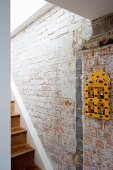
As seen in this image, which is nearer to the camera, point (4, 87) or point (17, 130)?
Answer: point (4, 87)

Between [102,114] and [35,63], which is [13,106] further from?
[102,114]

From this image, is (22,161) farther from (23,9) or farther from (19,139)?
(23,9)

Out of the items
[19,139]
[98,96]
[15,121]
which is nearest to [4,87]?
[98,96]

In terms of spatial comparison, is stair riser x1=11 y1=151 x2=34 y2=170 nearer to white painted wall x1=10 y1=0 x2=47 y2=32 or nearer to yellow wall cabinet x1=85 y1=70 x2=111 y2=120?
yellow wall cabinet x1=85 y1=70 x2=111 y2=120

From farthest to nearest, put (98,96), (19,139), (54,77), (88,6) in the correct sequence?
1. (19,139)
2. (54,77)
3. (98,96)
4. (88,6)

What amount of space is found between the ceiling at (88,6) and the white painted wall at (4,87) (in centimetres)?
74

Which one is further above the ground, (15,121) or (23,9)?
(23,9)

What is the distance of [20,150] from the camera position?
7.47 feet

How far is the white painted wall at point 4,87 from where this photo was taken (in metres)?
0.60

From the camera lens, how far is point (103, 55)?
4.51 ft

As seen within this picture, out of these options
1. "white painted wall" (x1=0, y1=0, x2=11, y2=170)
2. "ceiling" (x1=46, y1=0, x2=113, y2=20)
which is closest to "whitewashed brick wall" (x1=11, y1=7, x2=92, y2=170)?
"ceiling" (x1=46, y1=0, x2=113, y2=20)

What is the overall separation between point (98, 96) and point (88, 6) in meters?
0.71

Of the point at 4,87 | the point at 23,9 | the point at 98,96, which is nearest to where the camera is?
the point at 4,87

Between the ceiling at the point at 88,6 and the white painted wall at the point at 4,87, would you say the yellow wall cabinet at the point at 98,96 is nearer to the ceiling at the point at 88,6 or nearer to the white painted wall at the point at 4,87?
the ceiling at the point at 88,6
